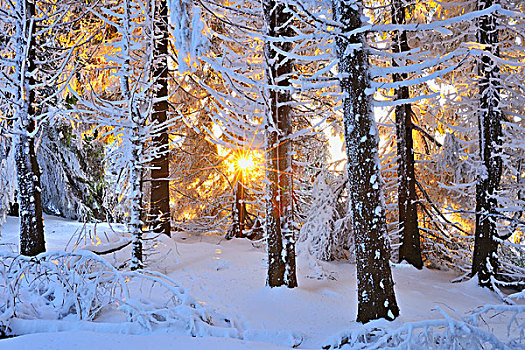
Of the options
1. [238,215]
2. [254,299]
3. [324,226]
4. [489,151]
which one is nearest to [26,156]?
[254,299]

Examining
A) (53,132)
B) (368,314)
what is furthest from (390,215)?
(53,132)

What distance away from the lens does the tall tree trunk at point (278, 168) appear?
24.2ft

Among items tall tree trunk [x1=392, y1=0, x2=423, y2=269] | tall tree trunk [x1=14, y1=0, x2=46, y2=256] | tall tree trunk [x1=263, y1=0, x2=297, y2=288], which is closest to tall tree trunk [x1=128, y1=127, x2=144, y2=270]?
tall tree trunk [x1=14, y1=0, x2=46, y2=256]

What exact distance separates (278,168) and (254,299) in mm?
2380

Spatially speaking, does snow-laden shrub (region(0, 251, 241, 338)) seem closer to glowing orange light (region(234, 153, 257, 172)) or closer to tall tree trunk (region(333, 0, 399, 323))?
tall tree trunk (region(333, 0, 399, 323))

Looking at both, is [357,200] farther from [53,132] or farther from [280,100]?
[53,132]

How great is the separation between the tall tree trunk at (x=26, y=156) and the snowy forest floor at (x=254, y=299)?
0.59 meters

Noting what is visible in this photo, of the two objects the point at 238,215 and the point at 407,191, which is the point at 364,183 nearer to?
the point at 407,191

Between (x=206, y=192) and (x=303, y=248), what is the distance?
5.97 meters

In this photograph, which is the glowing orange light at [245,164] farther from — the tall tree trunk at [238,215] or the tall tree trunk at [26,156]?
the tall tree trunk at [26,156]

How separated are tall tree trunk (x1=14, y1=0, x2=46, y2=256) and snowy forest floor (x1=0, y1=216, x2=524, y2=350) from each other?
59 cm

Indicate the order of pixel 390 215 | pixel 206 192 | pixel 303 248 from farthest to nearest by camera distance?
pixel 206 192 → pixel 390 215 → pixel 303 248

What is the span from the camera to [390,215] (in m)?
13.1

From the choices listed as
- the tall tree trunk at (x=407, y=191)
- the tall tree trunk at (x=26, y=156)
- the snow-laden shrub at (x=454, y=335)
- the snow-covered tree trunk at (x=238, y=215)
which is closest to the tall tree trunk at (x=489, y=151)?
the tall tree trunk at (x=407, y=191)
